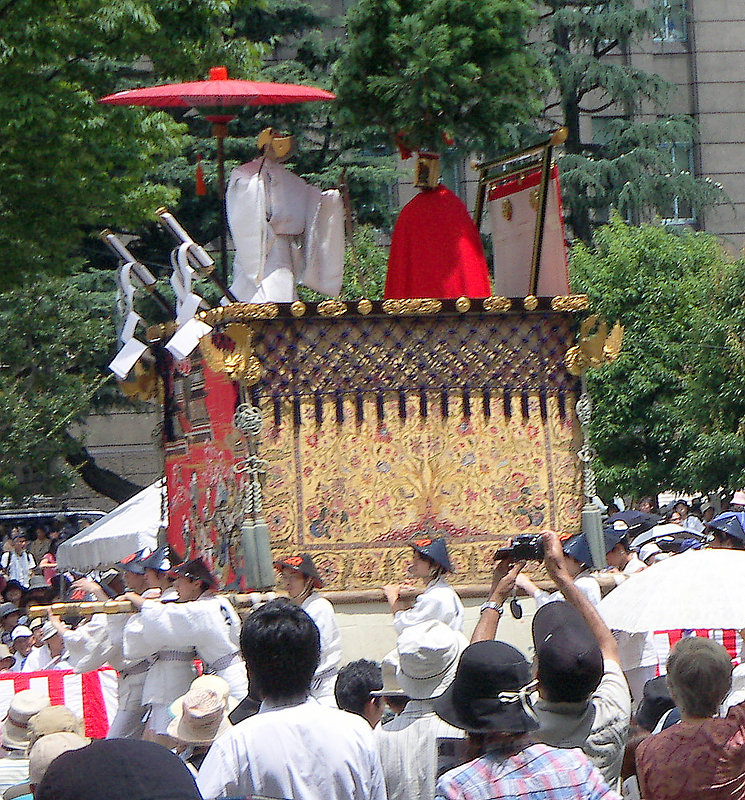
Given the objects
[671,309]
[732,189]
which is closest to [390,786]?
[671,309]

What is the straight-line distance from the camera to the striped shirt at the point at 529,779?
3.59 meters

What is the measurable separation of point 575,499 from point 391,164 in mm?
13981

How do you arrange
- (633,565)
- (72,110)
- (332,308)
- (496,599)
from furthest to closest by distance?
1. (72,110)
2. (633,565)
3. (332,308)
4. (496,599)

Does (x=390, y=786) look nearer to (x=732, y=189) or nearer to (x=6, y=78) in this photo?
(x=6, y=78)

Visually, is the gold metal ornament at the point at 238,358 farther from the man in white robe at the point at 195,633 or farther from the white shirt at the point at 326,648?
the man in white robe at the point at 195,633

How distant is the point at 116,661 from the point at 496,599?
3.17m

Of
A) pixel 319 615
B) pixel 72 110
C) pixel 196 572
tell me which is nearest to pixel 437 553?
pixel 319 615

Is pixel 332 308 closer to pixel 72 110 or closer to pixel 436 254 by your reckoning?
pixel 436 254

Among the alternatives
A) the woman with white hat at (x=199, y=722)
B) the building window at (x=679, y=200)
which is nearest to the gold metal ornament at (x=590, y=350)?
the woman with white hat at (x=199, y=722)

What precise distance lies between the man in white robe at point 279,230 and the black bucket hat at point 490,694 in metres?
5.31

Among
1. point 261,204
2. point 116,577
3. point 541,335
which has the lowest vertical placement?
point 116,577

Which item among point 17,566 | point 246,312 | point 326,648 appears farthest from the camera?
point 17,566

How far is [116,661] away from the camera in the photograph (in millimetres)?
7613

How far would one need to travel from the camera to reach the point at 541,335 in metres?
8.90
